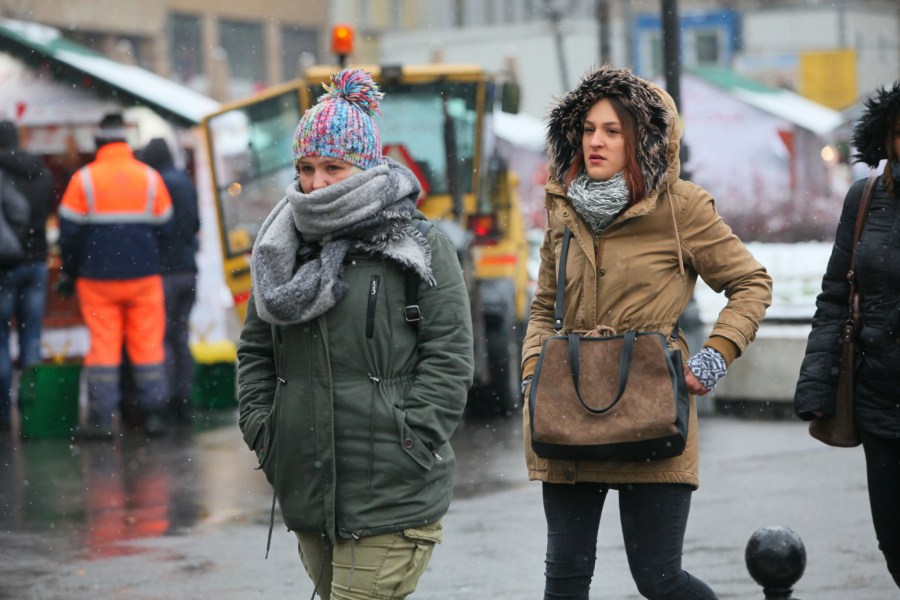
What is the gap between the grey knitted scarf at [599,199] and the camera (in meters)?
3.44

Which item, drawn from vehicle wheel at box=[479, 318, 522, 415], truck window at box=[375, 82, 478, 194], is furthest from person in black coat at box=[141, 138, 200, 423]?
vehicle wheel at box=[479, 318, 522, 415]

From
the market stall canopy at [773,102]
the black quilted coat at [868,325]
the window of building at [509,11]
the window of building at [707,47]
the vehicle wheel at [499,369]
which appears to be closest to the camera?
the black quilted coat at [868,325]

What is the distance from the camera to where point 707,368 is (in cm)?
338

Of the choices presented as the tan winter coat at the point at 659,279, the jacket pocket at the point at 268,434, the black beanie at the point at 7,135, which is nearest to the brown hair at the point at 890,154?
the tan winter coat at the point at 659,279

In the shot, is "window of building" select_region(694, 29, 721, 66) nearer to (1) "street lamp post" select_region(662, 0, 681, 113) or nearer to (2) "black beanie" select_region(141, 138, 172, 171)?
(1) "street lamp post" select_region(662, 0, 681, 113)

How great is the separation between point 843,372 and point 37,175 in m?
7.59

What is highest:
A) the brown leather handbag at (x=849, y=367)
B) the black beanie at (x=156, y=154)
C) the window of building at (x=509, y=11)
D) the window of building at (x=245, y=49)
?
the window of building at (x=509, y=11)

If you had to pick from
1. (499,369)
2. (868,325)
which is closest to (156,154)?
(499,369)

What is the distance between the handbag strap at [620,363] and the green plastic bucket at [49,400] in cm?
624

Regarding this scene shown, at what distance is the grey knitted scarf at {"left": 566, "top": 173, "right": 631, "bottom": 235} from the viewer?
11.3 feet

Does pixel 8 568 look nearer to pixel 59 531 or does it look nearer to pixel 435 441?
pixel 59 531

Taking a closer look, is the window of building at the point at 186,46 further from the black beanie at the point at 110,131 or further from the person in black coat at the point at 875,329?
the person in black coat at the point at 875,329

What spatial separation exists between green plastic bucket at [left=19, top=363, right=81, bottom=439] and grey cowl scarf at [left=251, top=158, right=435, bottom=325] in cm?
591

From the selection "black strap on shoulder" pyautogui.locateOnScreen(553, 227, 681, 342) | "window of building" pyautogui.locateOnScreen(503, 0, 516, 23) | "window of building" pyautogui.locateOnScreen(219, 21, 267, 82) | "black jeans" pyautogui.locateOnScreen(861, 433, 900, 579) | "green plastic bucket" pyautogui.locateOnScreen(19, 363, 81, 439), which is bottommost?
"green plastic bucket" pyautogui.locateOnScreen(19, 363, 81, 439)
